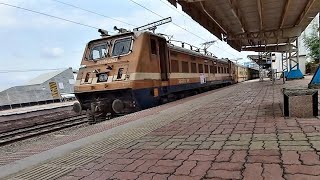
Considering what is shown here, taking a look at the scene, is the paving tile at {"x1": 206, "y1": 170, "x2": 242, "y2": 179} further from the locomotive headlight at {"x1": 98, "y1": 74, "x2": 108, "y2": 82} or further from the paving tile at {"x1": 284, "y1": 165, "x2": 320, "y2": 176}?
the locomotive headlight at {"x1": 98, "y1": 74, "x2": 108, "y2": 82}

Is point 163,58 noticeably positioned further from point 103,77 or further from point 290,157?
point 290,157

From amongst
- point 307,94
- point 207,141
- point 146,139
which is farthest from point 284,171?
point 307,94

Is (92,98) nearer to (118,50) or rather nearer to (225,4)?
(118,50)

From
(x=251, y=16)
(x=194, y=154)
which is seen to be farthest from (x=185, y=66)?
(x=194, y=154)

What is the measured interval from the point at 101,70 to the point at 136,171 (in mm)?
7230

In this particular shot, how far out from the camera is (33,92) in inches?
974

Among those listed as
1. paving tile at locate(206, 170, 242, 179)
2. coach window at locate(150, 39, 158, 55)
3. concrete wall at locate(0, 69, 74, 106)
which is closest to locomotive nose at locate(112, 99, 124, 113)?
coach window at locate(150, 39, 158, 55)

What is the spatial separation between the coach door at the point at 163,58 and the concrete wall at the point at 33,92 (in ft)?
54.6

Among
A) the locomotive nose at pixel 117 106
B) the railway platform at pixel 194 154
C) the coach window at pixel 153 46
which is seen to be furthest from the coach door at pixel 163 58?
the railway platform at pixel 194 154

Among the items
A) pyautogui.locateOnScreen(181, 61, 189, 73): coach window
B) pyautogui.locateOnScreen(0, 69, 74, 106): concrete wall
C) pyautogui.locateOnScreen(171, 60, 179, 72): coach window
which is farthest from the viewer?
pyautogui.locateOnScreen(0, 69, 74, 106): concrete wall

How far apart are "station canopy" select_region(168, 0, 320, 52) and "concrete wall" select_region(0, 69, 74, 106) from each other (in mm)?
16030

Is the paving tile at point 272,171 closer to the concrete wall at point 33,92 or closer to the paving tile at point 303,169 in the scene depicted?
the paving tile at point 303,169

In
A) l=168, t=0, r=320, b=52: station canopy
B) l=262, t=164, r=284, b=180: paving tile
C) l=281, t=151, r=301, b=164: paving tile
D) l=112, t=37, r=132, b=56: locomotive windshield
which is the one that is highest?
l=168, t=0, r=320, b=52: station canopy

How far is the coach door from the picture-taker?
10.9 m
